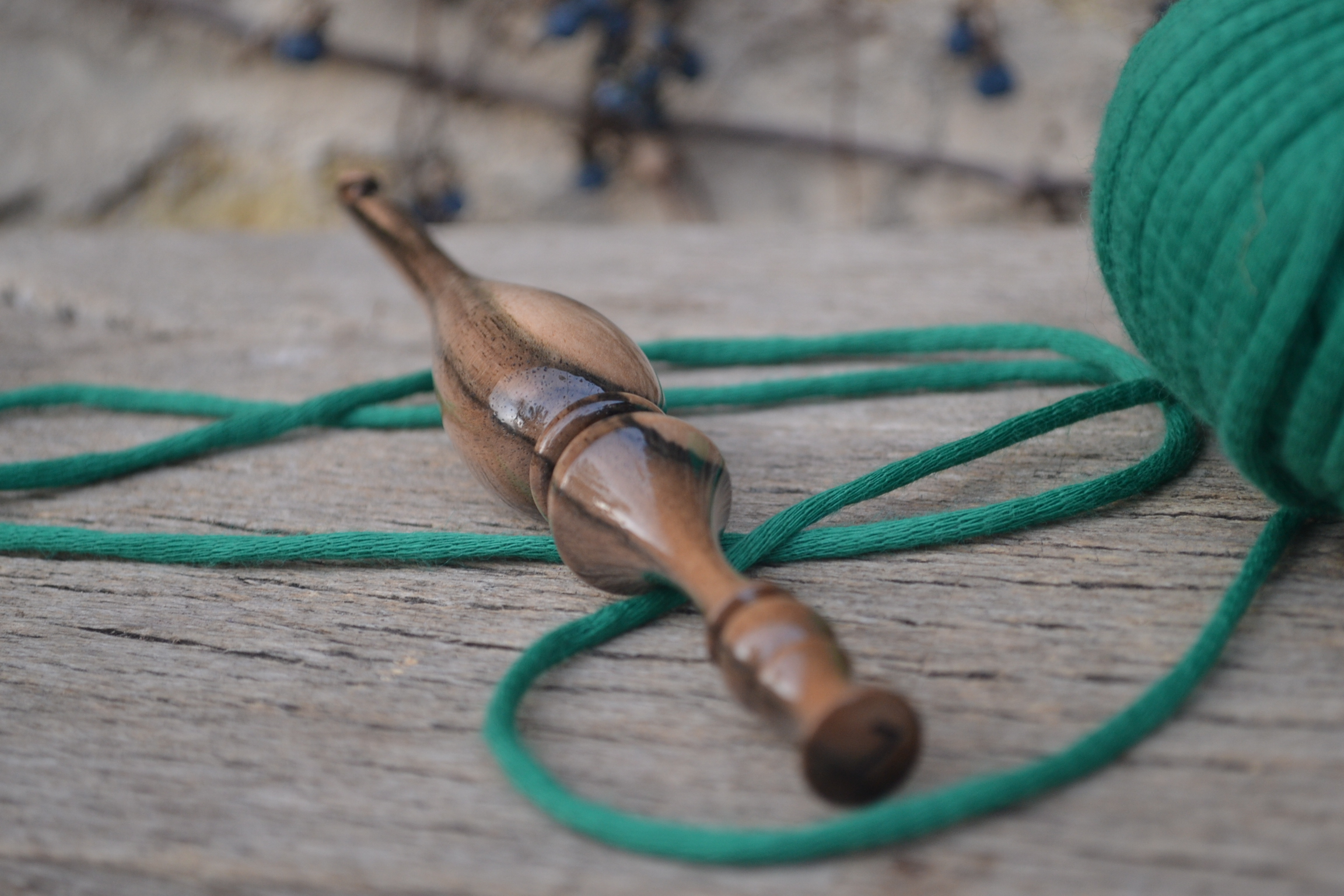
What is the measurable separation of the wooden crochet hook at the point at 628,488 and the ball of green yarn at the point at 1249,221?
227 millimetres

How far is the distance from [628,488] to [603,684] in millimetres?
105

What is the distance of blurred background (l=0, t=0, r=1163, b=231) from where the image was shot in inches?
66.8

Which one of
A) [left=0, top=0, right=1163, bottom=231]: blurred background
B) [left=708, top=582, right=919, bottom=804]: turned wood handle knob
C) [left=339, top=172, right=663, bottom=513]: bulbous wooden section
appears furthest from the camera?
[left=0, top=0, right=1163, bottom=231]: blurred background

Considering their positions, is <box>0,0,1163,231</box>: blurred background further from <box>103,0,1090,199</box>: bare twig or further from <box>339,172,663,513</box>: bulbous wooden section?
<box>339,172,663,513</box>: bulbous wooden section

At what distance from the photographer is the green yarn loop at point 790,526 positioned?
44 centimetres

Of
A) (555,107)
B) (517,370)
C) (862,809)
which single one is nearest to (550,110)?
(555,107)

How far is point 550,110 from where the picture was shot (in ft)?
6.02

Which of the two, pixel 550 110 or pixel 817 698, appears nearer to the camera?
pixel 817 698

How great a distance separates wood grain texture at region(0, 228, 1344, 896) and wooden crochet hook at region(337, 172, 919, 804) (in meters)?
0.05

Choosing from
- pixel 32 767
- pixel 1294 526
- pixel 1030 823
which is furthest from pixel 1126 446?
pixel 32 767

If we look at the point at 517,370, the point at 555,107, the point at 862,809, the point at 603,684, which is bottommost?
the point at 862,809

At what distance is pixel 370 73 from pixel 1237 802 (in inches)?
69.9

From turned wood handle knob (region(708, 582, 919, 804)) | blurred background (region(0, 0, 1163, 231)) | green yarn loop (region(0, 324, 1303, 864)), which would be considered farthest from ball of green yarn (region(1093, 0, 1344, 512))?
blurred background (region(0, 0, 1163, 231))

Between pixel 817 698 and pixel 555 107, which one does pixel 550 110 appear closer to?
pixel 555 107
